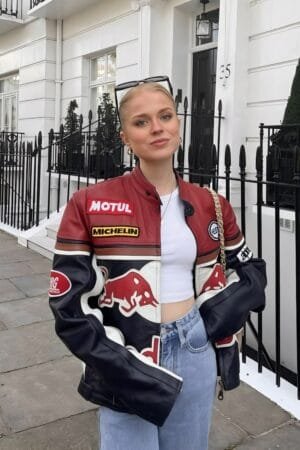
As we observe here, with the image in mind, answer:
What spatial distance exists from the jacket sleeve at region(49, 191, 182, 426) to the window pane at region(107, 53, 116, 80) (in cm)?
900

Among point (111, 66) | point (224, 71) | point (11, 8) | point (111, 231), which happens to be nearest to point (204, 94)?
point (224, 71)

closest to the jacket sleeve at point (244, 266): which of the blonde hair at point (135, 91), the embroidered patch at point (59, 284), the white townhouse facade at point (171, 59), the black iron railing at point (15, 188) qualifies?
the blonde hair at point (135, 91)

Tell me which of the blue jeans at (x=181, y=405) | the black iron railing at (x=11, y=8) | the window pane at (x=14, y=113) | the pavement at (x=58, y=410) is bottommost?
the pavement at (x=58, y=410)

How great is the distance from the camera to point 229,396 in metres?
3.26

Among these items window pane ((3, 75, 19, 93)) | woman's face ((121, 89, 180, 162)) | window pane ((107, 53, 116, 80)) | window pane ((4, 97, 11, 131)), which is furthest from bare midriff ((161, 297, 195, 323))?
window pane ((4, 97, 11, 131))

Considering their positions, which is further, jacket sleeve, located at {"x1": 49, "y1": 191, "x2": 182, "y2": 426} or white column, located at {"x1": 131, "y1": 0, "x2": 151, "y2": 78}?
white column, located at {"x1": 131, "y1": 0, "x2": 151, "y2": 78}

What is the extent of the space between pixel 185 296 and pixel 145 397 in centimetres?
36

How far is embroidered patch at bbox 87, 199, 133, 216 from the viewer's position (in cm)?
162

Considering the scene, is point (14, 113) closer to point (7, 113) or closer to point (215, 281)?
point (7, 113)

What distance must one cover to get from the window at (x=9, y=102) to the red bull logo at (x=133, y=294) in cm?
1257

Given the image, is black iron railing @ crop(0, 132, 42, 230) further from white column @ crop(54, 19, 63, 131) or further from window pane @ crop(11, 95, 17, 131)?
window pane @ crop(11, 95, 17, 131)

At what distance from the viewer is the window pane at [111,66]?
33.2 ft

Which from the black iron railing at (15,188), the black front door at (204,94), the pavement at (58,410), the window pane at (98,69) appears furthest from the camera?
the window pane at (98,69)

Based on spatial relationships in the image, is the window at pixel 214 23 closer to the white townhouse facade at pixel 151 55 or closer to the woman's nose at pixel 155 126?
the white townhouse facade at pixel 151 55
